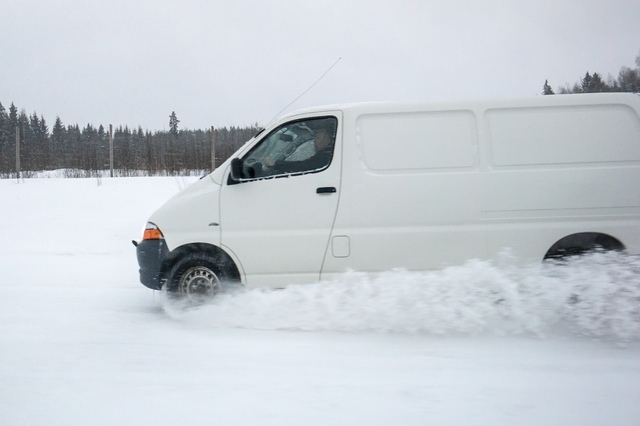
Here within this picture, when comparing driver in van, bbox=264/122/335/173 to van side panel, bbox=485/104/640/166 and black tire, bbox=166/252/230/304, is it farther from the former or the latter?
van side panel, bbox=485/104/640/166

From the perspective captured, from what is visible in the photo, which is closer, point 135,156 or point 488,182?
point 488,182

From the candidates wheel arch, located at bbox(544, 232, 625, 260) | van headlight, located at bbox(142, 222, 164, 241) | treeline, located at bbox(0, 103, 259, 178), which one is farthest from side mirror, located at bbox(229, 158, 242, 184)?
treeline, located at bbox(0, 103, 259, 178)

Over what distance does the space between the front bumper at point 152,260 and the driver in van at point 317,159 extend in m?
1.34

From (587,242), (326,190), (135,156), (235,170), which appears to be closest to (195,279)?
(235,170)

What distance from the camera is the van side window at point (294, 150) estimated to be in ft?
16.1

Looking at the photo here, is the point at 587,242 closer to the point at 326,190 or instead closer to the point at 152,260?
the point at 326,190

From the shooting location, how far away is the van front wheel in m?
4.89

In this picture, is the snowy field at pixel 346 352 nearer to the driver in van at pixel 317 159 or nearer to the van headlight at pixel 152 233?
the van headlight at pixel 152 233

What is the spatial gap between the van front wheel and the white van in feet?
0.04

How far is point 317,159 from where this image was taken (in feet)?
16.1

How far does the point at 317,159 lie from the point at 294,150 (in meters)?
0.26

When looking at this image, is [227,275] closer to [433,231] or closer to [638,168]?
[433,231]

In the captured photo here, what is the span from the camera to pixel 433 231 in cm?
472

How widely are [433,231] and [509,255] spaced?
743 mm
